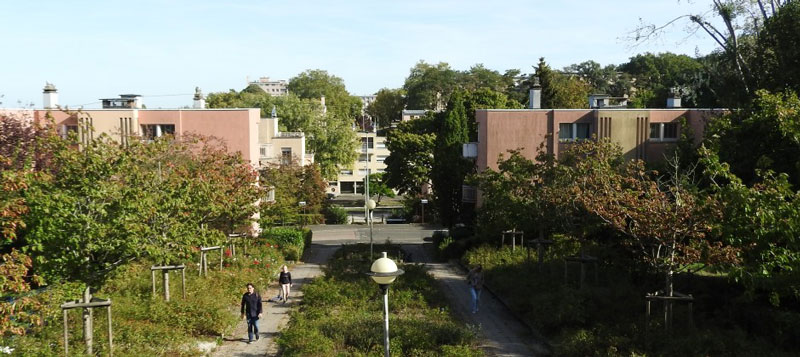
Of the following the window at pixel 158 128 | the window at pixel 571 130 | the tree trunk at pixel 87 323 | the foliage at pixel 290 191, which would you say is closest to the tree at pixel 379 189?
the foliage at pixel 290 191

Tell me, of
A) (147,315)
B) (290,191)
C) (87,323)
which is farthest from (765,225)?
(290,191)

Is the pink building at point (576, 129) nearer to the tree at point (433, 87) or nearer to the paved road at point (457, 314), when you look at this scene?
the paved road at point (457, 314)

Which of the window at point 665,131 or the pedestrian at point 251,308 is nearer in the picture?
the pedestrian at point 251,308

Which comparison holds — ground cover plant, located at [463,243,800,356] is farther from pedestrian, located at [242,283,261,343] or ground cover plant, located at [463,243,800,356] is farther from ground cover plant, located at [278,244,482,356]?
pedestrian, located at [242,283,261,343]

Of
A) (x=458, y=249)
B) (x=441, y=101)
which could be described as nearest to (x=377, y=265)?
(x=458, y=249)

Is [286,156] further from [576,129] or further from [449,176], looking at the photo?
[576,129]

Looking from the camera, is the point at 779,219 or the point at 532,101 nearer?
the point at 779,219

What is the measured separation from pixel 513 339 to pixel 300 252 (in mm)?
17993

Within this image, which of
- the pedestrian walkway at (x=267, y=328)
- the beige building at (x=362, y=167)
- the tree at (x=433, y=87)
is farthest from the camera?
the tree at (x=433, y=87)

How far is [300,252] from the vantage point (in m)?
34.7

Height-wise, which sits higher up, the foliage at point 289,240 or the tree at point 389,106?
the tree at point 389,106

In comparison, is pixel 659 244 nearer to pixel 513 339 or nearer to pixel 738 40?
pixel 513 339

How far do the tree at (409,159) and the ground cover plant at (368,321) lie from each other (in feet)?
97.3

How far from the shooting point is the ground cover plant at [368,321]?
16.0 m
